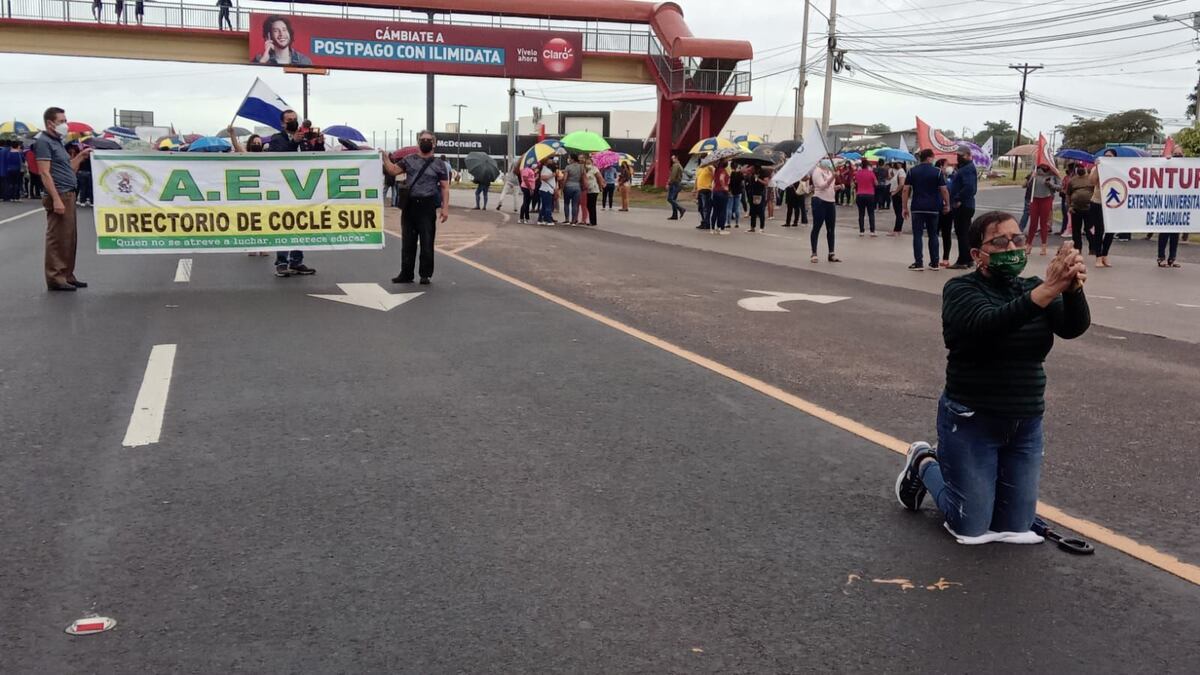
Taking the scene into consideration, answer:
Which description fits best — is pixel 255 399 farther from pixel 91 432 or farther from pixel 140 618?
pixel 140 618

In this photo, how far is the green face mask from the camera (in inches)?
→ 180

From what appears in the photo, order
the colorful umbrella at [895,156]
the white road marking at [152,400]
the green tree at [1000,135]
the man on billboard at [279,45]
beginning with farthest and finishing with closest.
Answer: the green tree at [1000,135]
the man on billboard at [279,45]
the colorful umbrella at [895,156]
the white road marking at [152,400]

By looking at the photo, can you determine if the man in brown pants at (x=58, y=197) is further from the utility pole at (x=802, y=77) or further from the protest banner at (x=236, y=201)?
the utility pole at (x=802, y=77)

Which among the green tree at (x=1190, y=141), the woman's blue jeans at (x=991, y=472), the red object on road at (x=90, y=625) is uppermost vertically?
the green tree at (x=1190, y=141)

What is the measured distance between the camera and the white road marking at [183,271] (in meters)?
13.4

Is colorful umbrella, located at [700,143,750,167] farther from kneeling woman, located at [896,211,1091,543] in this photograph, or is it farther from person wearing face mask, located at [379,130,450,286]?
kneeling woman, located at [896,211,1091,543]

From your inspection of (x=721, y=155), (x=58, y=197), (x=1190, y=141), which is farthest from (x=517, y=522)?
(x=1190, y=141)

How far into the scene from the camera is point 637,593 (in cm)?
402

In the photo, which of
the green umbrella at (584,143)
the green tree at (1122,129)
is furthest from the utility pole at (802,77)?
the green tree at (1122,129)

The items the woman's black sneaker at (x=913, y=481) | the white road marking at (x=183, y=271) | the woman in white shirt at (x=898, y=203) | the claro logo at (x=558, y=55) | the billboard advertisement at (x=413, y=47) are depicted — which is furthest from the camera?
the claro logo at (x=558, y=55)

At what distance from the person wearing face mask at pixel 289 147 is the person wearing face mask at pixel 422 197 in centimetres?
148

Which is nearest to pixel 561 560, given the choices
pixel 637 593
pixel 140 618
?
pixel 637 593

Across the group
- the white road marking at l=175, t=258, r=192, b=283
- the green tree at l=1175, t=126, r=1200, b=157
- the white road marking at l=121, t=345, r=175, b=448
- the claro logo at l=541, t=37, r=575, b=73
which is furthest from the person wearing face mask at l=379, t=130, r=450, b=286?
the claro logo at l=541, t=37, r=575, b=73

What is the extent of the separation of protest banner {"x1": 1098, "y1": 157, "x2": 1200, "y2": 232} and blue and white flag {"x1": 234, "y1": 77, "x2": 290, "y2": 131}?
12486 millimetres
